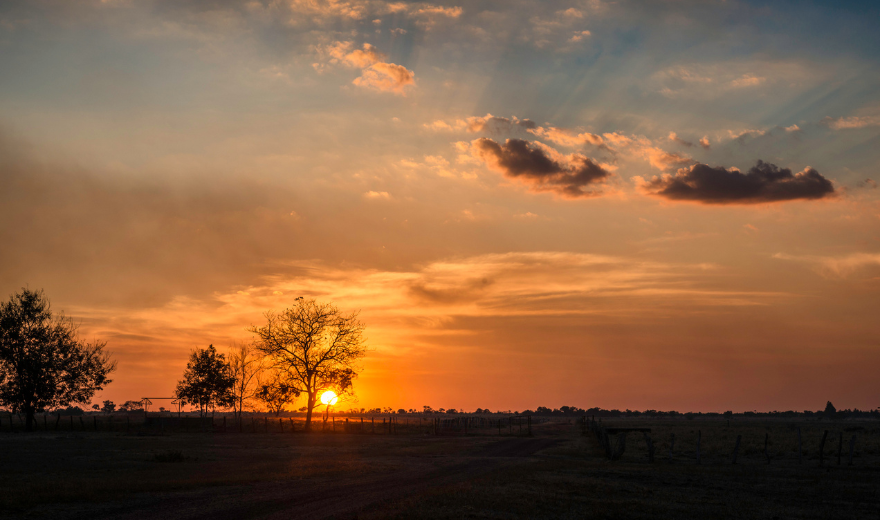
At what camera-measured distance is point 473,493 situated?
71.9 ft

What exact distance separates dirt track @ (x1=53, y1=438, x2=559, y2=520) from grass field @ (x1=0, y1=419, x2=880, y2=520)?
0.15 feet

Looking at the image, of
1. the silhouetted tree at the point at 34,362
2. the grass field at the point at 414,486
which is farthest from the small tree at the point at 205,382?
the grass field at the point at 414,486

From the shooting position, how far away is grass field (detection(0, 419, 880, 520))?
18328 mm

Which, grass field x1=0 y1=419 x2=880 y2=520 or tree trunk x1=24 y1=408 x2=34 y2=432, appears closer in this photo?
grass field x1=0 y1=419 x2=880 y2=520

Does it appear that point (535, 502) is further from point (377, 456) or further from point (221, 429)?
point (221, 429)

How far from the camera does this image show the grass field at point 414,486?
18.3 meters

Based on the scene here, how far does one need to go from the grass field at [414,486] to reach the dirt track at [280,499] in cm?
5

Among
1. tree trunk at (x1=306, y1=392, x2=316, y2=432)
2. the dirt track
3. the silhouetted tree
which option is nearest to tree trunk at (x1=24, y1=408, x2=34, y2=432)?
the silhouetted tree

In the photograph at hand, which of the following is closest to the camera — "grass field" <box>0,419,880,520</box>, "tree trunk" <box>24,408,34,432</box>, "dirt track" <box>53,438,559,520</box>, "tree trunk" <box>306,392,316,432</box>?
"dirt track" <box>53,438,559,520</box>

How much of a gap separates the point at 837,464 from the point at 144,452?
45.2 m

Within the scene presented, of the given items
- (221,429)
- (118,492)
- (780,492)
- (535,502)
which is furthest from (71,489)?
(221,429)

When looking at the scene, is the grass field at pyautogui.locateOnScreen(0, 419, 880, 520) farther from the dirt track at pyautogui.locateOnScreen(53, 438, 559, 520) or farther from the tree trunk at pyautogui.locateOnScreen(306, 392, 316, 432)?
the tree trunk at pyautogui.locateOnScreen(306, 392, 316, 432)

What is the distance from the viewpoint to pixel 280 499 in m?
20.0

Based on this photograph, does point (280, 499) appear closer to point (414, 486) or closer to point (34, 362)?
point (414, 486)
